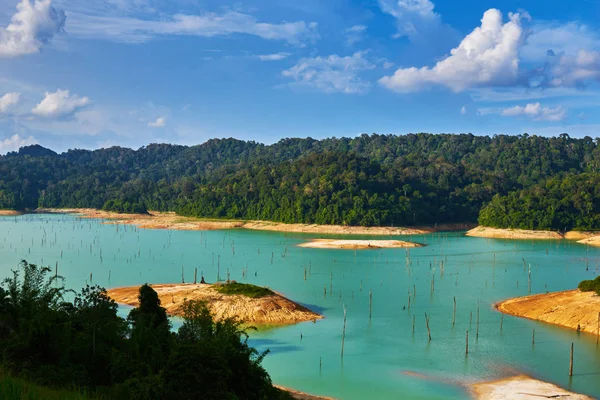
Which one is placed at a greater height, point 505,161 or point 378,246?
point 505,161

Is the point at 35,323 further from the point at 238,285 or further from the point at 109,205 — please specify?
the point at 109,205

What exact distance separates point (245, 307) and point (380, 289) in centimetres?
1448

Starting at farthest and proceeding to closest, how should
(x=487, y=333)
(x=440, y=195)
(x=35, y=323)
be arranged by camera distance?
(x=440, y=195)
(x=487, y=333)
(x=35, y=323)

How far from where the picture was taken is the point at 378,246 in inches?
3127

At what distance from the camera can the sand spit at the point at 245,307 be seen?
37938 millimetres

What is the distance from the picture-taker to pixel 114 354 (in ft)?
56.3

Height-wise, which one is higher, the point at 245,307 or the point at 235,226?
the point at 235,226

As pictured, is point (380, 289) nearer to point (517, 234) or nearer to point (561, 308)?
point (561, 308)

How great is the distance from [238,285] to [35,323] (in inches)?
996

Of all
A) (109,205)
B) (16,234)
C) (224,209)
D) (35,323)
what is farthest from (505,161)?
(35,323)

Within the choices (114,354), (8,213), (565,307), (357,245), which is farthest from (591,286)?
(8,213)

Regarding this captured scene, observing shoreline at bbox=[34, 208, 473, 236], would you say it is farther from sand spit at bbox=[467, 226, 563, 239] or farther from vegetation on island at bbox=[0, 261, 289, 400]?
vegetation on island at bbox=[0, 261, 289, 400]

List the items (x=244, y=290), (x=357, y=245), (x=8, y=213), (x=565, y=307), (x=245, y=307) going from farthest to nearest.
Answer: (x=8, y=213)
(x=357, y=245)
(x=244, y=290)
(x=245, y=307)
(x=565, y=307)

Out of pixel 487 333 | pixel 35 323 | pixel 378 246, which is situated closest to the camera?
pixel 35 323
